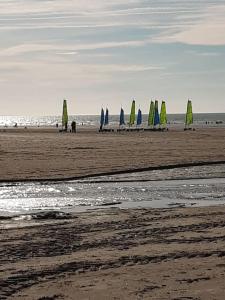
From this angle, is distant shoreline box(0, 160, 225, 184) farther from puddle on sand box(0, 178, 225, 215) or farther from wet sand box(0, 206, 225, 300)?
wet sand box(0, 206, 225, 300)

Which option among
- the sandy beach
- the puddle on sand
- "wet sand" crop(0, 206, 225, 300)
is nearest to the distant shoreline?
the puddle on sand

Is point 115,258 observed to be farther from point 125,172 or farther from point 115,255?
point 125,172

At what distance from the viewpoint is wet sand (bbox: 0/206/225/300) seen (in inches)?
299

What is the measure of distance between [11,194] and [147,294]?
12345 millimetres

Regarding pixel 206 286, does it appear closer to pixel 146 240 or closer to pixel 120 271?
pixel 120 271

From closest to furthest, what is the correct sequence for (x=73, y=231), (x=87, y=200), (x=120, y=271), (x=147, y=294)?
1. (x=147, y=294)
2. (x=120, y=271)
3. (x=73, y=231)
4. (x=87, y=200)

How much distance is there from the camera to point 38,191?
65.2 ft

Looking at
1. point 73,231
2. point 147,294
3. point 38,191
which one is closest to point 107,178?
point 38,191

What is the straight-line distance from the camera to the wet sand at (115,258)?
7590 millimetres

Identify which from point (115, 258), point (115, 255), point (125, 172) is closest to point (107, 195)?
point (125, 172)

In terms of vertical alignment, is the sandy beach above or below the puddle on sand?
above

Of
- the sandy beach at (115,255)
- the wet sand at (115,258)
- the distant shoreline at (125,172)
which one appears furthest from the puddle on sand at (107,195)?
the wet sand at (115,258)

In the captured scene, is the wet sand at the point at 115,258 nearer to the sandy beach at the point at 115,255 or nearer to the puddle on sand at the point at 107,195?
the sandy beach at the point at 115,255

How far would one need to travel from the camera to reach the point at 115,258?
30.6 feet
